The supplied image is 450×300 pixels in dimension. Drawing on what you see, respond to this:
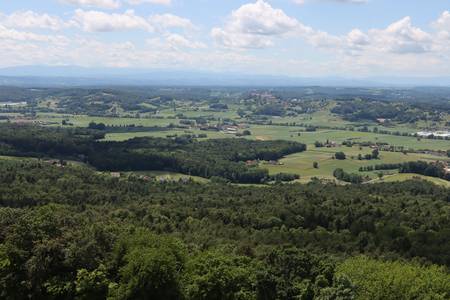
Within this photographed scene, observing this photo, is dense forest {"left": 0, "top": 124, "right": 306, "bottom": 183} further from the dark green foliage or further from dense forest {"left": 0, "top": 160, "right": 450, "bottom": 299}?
dense forest {"left": 0, "top": 160, "right": 450, "bottom": 299}

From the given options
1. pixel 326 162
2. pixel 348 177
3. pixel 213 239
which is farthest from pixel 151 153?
pixel 213 239

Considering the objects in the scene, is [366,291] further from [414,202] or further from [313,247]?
[414,202]

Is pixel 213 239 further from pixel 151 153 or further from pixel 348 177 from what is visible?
pixel 151 153

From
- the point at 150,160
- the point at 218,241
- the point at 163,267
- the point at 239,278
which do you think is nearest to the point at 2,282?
the point at 163,267

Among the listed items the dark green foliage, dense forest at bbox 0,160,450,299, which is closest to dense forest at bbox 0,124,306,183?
the dark green foliage

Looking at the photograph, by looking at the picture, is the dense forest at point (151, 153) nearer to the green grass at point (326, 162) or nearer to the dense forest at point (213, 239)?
the green grass at point (326, 162)

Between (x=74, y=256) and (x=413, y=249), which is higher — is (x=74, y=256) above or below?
above

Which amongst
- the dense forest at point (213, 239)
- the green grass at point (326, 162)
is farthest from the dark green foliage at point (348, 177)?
the dense forest at point (213, 239)
